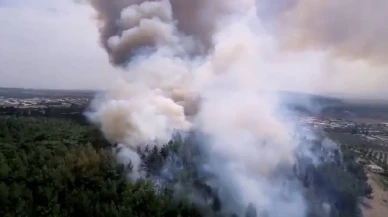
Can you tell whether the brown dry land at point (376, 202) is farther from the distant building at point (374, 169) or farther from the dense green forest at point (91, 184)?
the distant building at point (374, 169)

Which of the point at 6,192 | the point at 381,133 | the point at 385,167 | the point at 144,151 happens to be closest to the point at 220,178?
the point at 144,151

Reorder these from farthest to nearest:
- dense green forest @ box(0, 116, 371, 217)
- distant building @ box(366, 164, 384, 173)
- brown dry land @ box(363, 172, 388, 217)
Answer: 1. distant building @ box(366, 164, 384, 173)
2. brown dry land @ box(363, 172, 388, 217)
3. dense green forest @ box(0, 116, 371, 217)

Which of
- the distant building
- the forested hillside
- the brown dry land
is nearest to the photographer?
the forested hillside

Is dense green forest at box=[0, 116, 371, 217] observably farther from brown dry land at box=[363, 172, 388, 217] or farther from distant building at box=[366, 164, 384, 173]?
distant building at box=[366, 164, 384, 173]

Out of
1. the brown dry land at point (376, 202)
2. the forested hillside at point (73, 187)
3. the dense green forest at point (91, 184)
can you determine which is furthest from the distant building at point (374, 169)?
the forested hillside at point (73, 187)

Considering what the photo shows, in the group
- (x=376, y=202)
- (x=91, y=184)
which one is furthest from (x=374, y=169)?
(x=91, y=184)

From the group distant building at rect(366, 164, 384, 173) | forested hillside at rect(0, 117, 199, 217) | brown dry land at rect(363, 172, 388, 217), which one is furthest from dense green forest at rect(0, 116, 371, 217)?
distant building at rect(366, 164, 384, 173)
